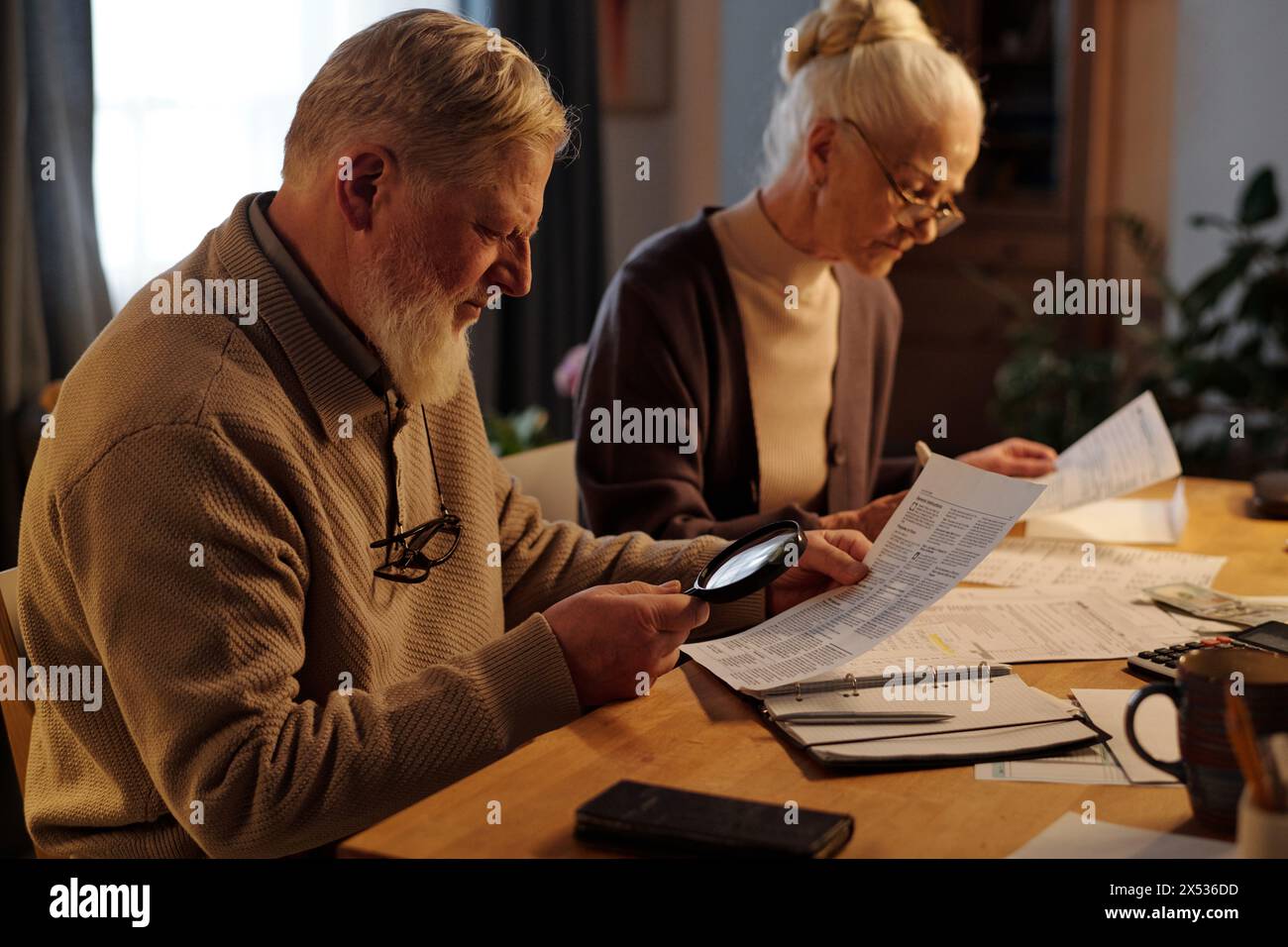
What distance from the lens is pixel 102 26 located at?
2.65 metres

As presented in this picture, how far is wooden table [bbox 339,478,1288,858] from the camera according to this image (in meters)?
0.90

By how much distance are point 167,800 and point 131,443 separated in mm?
289

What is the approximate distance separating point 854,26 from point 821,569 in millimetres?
957

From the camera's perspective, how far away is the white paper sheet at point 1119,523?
1.82 meters

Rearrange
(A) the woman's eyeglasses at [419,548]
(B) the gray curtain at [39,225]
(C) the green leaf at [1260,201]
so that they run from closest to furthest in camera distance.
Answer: (A) the woman's eyeglasses at [419,548] < (B) the gray curtain at [39,225] < (C) the green leaf at [1260,201]

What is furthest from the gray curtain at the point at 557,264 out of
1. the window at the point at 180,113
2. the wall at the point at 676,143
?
the window at the point at 180,113

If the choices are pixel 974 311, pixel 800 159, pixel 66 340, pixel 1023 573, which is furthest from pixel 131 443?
pixel 974 311

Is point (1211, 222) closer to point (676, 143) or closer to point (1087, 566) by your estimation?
point (676, 143)

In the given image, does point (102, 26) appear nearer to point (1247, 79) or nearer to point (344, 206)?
point (344, 206)

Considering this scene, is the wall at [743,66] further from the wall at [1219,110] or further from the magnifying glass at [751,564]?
the magnifying glass at [751,564]

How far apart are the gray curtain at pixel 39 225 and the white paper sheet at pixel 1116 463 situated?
1.86 metres

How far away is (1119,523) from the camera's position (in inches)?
74.6

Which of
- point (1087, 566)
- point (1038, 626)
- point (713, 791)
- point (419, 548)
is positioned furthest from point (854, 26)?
point (713, 791)
